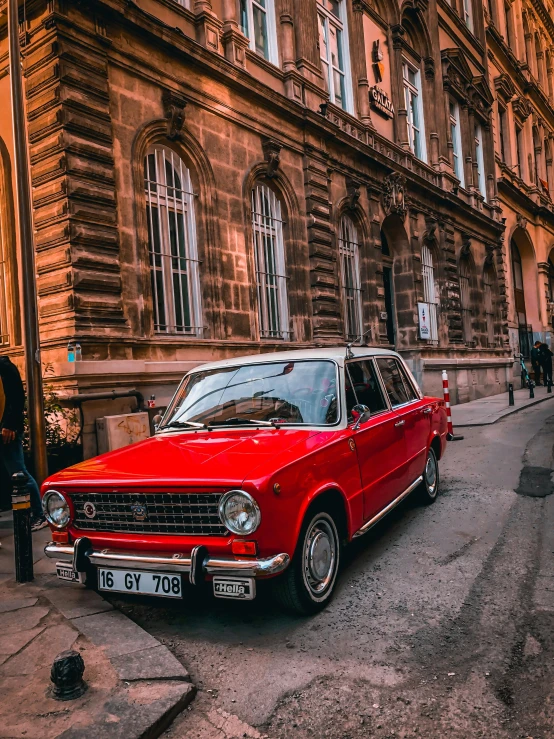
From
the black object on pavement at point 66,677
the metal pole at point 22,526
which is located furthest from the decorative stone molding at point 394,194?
the black object on pavement at point 66,677

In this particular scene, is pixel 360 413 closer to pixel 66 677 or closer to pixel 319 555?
pixel 319 555

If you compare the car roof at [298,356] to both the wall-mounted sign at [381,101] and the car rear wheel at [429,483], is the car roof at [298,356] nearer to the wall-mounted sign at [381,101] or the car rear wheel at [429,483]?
the car rear wheel at [429,483]

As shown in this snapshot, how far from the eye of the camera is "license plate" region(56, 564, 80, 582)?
3.89m

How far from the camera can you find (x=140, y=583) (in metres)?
3.63

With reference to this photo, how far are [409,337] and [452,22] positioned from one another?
545 inches

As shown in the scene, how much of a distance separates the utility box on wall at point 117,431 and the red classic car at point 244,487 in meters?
3.42

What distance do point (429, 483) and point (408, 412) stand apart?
1224mm

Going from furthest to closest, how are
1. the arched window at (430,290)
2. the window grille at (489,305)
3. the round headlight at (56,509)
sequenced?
the window grille at (489,305)
the arched window at (430,290)
the round headlight at (56,509)

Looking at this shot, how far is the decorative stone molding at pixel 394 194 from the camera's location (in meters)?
17.7

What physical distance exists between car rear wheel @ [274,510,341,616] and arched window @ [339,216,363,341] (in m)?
11.9

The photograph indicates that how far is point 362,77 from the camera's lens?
17.0 m

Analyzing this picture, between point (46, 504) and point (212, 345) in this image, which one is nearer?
point (46, 504)

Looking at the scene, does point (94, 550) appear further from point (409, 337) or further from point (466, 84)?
point (466, 84)

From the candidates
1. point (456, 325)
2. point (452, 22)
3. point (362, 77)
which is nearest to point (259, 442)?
point (362, 77)
